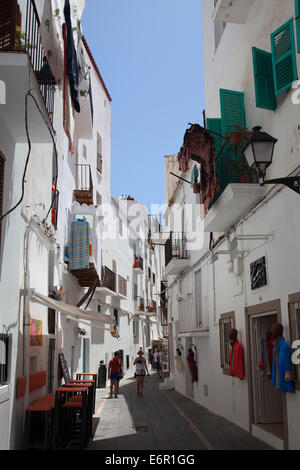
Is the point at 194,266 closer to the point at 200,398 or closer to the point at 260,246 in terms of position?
the point at 200,398

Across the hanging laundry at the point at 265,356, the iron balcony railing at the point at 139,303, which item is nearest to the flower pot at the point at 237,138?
the hanging laundry at the point at 265,356

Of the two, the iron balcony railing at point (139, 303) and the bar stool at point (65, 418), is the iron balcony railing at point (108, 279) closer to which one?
the iron balcony railing at point (139, 303)

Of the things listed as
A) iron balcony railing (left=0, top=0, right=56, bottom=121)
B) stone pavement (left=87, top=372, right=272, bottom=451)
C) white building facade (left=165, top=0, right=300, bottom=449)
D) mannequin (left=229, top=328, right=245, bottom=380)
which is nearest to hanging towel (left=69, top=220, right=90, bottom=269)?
white building facade (left=165, top=0, right=300, bottom=449)

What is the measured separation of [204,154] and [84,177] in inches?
354

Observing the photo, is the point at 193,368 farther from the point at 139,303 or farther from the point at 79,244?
the point at 139,303

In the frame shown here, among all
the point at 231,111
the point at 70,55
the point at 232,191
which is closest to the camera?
the point at 232,191

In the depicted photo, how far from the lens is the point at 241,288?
11.0m

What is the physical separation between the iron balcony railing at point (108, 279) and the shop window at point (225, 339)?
1058 cm

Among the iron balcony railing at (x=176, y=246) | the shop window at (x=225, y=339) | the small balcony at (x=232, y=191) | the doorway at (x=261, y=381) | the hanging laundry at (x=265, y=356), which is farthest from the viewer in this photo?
the iron balcony railing at (x=176, y=246)

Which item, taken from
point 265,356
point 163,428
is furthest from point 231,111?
point 163,428

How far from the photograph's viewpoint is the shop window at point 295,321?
25.6 feet

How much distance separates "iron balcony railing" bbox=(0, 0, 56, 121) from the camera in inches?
A: 251

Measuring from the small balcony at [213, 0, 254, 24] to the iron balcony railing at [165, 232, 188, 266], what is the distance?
9202mm

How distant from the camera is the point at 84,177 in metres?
19.3
